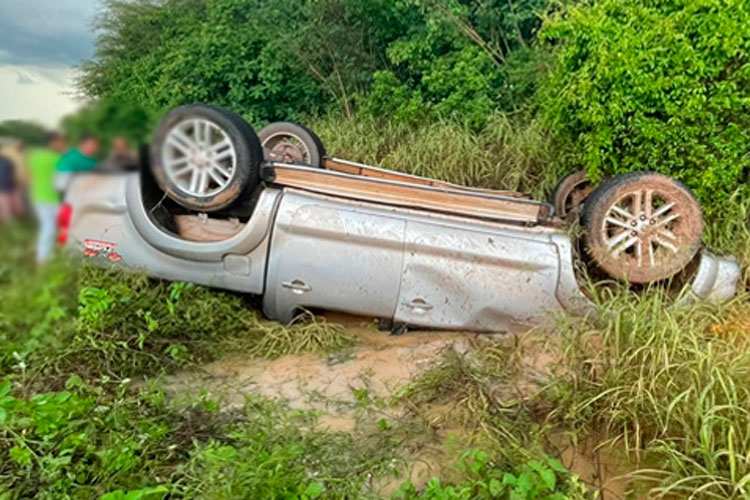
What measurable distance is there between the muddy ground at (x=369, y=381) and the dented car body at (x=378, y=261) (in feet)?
0.63

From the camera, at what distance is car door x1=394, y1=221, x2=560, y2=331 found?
10.3 feet

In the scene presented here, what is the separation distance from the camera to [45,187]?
1.79 ft

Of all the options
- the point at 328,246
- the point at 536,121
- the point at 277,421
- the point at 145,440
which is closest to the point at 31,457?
the point at 145,440

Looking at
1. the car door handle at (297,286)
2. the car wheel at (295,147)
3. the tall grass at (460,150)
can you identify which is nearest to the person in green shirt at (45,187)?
the car door handle at (297,286)

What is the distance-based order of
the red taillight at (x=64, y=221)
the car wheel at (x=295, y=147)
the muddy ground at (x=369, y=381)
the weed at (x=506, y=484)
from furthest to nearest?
the car wheel at (x=295, y=147) → the muddy ground at (x=369, y=381) → the weed at (x=506, y=484) → the red taillight at (x=64, y=221)

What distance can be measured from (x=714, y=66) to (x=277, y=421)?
3.35 metres

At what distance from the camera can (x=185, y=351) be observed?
118 inches

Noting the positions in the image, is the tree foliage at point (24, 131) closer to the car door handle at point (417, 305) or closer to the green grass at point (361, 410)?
the green grass at point (361, 410)

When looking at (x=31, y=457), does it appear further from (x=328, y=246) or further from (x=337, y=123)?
(x=337, y=123)

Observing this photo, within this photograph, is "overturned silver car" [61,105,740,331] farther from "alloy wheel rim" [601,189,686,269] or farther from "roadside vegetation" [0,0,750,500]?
"roadside vegetation" [0,0,750,500]

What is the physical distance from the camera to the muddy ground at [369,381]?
220cm

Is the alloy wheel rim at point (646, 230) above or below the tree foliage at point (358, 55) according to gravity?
below

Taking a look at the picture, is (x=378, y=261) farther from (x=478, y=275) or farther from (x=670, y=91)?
(x=670, y=91)

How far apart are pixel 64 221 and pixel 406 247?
2545 millimetres
